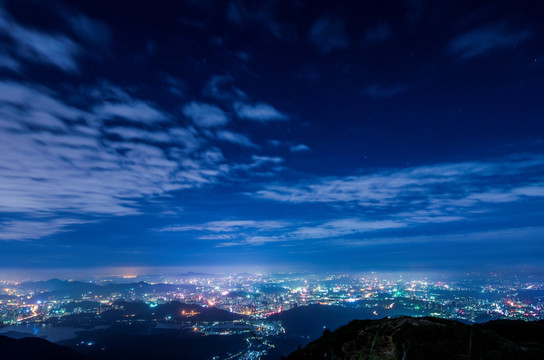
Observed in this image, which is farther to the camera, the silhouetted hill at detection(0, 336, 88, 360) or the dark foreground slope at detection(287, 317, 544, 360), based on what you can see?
the silhouetted hill at detection(0, 336, 88, 360)

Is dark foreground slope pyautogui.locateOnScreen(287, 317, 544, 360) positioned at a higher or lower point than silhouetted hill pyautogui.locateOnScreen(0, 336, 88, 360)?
higher

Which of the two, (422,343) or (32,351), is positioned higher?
(422,343)

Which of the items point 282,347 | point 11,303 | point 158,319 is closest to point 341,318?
point 282,347

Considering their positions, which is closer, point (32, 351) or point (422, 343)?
point (422, 343)

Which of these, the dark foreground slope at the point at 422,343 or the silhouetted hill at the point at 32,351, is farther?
the silhouetted hill at the point at 32,351

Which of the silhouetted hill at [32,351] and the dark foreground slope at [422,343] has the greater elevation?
the dark foreground slope at [422,343]
